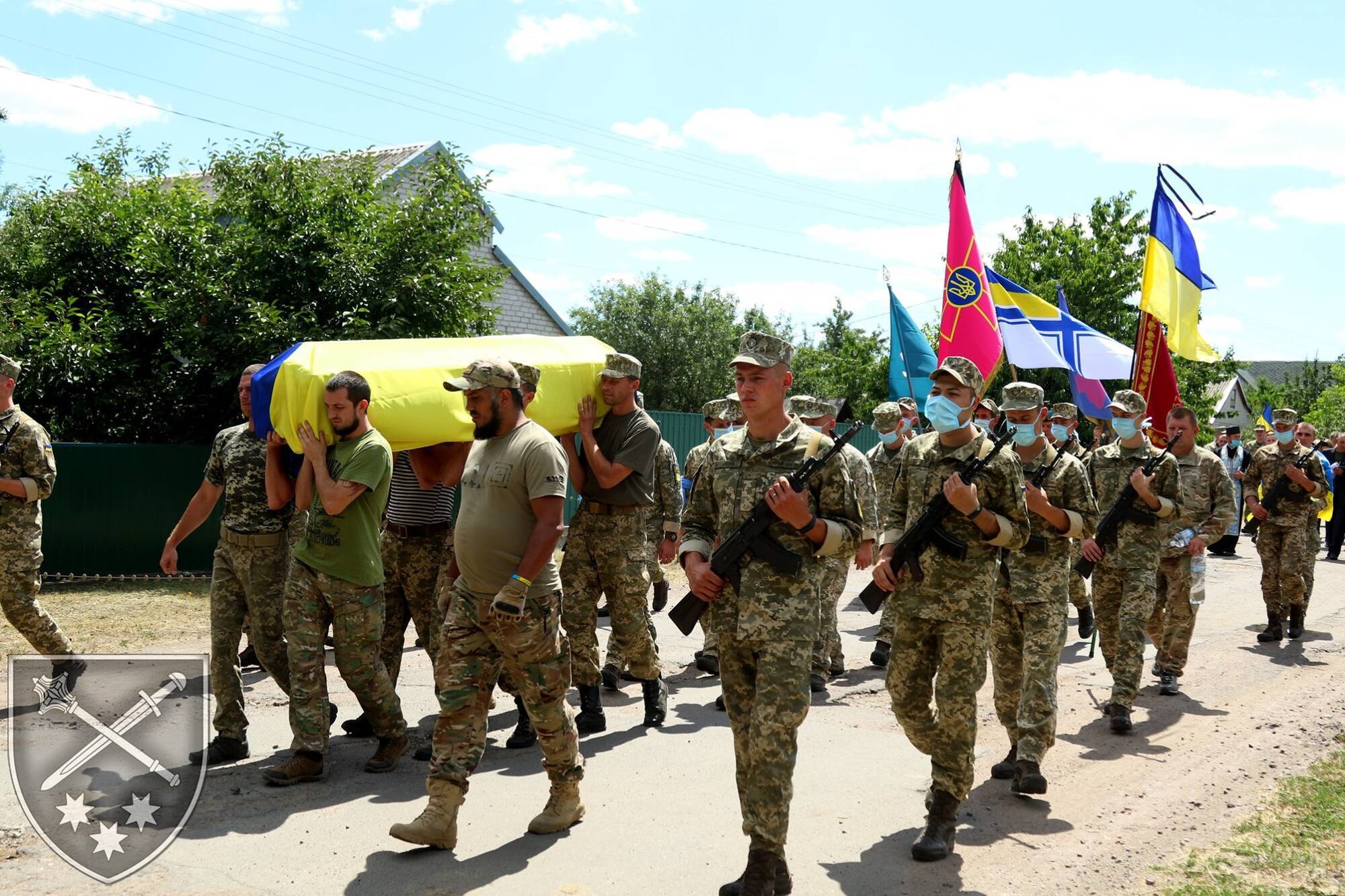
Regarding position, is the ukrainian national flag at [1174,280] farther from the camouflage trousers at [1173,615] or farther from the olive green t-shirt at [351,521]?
the olive green t-shirt at [351,521]

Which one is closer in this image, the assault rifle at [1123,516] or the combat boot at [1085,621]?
the assault rifle at [1123,516]

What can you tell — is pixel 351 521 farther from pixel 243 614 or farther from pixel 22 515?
pixel 22 515

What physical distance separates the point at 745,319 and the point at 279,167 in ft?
115

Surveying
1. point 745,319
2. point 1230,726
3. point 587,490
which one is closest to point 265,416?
point 587,490

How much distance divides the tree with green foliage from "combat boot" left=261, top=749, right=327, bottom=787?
8.33 meters

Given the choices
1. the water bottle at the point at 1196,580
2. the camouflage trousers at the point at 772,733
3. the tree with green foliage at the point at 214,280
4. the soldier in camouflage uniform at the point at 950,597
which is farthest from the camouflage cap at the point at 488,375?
the tree with green foliage at the point at 214,280

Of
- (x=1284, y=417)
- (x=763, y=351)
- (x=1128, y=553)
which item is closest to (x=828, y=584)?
(x=1128, y=553)

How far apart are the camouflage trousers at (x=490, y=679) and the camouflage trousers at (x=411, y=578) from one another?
5.20 ft

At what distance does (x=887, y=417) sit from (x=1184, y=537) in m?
2.96

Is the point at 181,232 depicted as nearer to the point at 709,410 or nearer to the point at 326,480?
the point at 709,410

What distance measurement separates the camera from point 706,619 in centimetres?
480

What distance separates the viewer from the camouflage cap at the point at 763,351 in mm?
4469

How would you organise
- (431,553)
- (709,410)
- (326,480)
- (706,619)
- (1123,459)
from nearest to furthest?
(706,619) < (326,480) < (431,553) < (1123,459) < (709,410)

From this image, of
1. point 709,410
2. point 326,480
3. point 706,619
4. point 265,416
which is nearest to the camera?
point 706,619
